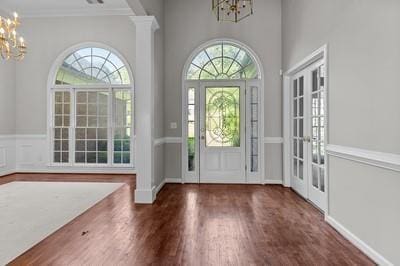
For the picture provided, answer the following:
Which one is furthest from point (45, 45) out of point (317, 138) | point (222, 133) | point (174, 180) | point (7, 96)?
point (317, 138)

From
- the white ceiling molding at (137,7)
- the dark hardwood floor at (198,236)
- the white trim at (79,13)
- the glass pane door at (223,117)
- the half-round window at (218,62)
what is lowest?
the dark hardwood floor at (198,236)

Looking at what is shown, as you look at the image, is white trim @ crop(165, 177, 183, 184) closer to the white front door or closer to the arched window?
the white front door

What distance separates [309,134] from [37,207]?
4.20 m

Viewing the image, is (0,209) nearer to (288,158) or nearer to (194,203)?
(194,203)

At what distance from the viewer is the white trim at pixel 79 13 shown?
656 cm

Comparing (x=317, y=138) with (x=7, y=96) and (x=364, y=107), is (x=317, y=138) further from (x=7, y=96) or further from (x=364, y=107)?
(x=7, y=96)

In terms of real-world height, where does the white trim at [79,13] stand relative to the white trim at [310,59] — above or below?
above

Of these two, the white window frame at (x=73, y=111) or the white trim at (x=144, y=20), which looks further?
the white window frame at (x=73, y=111)

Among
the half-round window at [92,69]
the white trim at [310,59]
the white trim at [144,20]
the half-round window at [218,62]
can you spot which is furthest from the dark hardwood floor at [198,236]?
the half-round window at [92,69]

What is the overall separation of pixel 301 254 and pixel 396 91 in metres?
1.60

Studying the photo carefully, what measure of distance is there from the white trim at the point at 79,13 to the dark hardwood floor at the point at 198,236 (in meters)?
4.56

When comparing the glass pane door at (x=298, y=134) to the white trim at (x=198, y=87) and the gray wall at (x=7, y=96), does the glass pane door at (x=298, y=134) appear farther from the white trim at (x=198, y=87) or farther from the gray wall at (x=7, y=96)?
the gray wall at (x=7, y=96)

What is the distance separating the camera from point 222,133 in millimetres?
5652

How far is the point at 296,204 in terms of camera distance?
415 centimetres
